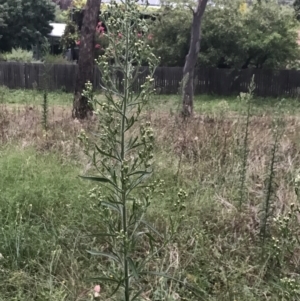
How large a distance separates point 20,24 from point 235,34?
11.5 meters

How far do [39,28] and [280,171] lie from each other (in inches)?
954

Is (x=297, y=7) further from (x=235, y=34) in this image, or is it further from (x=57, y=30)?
(x=57, y=30)

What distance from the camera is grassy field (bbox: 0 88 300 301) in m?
3.43

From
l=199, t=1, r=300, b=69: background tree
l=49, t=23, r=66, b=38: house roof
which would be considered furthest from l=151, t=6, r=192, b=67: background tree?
l=49, t=23, r=66, b=38: house roof

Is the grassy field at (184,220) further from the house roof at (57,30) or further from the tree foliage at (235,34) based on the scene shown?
the house roof at (57,30)

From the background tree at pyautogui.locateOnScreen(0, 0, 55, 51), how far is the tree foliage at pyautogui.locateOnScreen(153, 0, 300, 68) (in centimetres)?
813

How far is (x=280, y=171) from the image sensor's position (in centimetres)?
492

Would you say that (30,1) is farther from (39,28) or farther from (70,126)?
(70,126)

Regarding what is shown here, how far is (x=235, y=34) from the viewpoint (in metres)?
19.8

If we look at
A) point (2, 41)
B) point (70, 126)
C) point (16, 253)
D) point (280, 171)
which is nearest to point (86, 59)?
point (70, 126)

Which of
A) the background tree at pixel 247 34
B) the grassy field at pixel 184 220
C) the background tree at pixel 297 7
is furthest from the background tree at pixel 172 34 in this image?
the grassy field at pixel 184 220

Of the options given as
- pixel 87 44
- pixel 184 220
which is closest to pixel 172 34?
pixel 87 44

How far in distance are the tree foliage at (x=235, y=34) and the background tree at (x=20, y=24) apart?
8133 mm

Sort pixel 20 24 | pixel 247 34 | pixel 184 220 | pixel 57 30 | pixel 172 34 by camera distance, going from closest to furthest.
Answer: pixel 184 220
pixel 247 34
pixel 172 34
pixel 20 24
pixel 57 30
